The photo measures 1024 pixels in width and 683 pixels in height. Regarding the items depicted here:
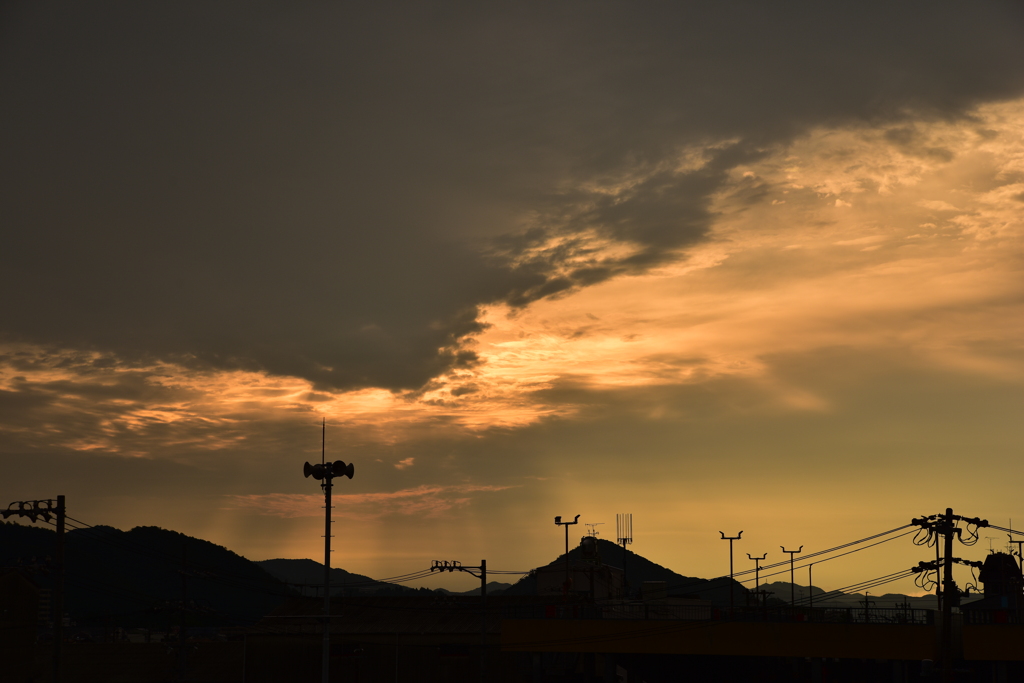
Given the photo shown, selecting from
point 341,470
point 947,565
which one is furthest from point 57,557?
point 947,565

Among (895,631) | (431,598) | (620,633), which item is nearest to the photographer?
(895,631)

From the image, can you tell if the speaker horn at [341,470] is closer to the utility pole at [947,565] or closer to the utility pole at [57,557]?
the utility pole at [57,557]

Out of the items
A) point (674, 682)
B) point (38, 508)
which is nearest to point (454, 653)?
point (674, 682)

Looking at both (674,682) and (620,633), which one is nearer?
(620,633)

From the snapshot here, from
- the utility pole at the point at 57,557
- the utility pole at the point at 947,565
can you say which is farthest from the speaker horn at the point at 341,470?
the utility pole at the point at 947,565

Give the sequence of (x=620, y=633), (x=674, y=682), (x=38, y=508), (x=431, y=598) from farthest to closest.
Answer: (x=431, y=598) → (x=674, y=682) → (x=620, y=633) → (x=38, y=508)

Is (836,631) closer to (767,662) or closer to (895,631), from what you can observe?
(895,631)

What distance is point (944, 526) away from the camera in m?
50.2

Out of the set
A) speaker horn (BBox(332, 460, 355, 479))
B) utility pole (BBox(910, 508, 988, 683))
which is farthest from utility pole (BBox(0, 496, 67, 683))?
utility pole (BBox(910, 508, 988, 683))

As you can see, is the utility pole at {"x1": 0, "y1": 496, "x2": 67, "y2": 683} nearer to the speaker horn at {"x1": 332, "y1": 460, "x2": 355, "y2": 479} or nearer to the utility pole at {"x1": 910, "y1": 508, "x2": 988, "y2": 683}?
the speaker horn at {"x1": 332, "y1": 460, "x2": 355, "y2": 479}

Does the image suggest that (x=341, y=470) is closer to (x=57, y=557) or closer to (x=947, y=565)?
(x=57, y=557)

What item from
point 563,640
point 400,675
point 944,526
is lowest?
point 400,675

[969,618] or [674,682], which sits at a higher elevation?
[969,618]

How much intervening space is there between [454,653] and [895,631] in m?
50.1
